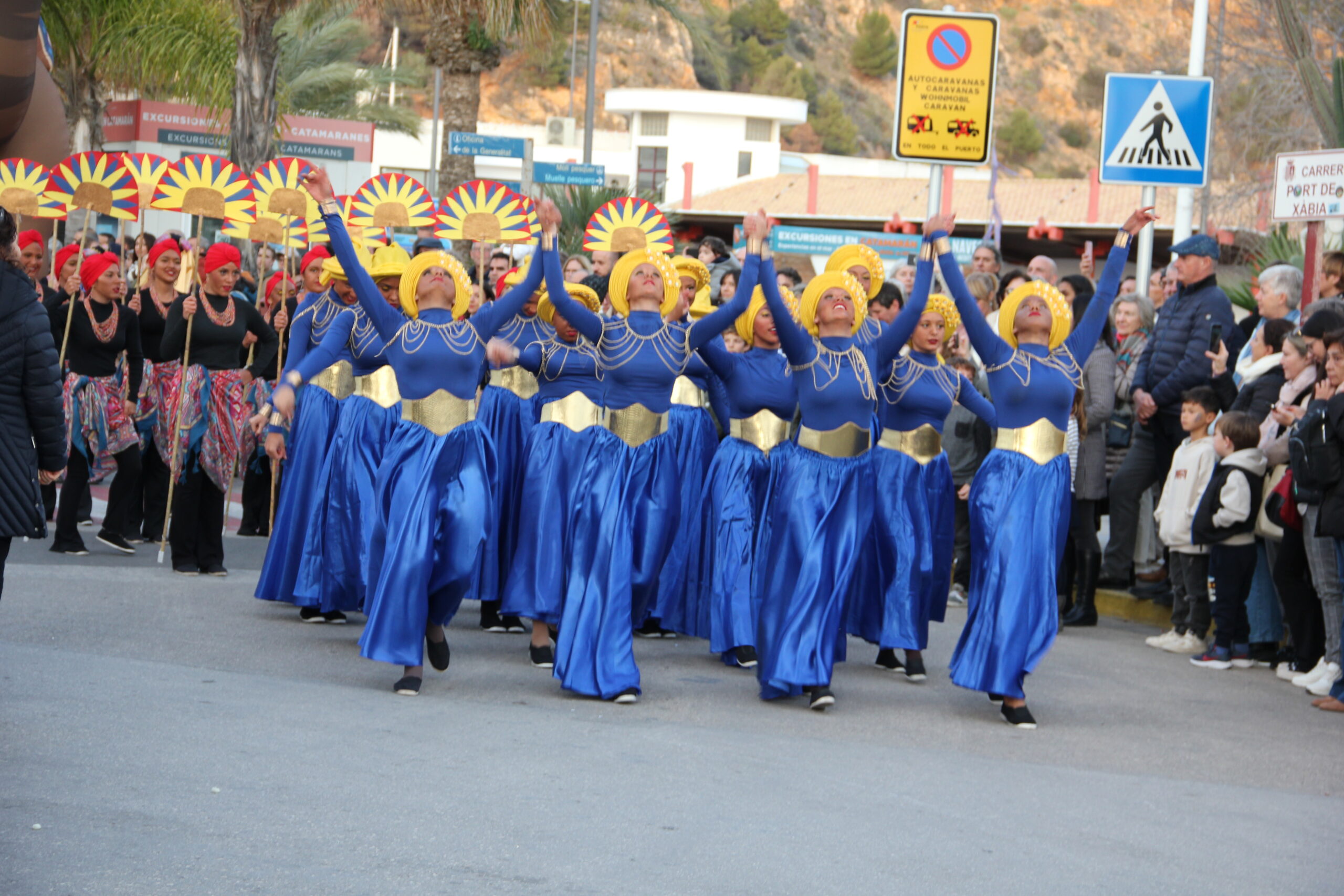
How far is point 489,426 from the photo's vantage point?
9344 mm

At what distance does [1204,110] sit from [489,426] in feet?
17.7

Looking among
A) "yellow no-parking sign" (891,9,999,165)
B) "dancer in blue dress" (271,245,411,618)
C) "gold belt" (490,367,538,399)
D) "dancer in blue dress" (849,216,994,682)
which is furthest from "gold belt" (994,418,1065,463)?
"dancer in blue dress" (271,245,411,618)

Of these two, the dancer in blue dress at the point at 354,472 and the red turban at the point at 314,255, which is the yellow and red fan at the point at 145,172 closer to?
the red turban at the point at 314,255

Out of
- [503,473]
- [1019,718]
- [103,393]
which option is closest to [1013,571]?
[1019,718]

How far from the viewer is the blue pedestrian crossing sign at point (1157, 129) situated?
35.9 ft

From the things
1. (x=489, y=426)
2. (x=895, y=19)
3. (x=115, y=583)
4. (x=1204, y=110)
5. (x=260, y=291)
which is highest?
(x=895, y=19)

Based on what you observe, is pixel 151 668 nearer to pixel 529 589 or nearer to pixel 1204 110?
pixel 529 589

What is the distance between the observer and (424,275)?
748 centimetres

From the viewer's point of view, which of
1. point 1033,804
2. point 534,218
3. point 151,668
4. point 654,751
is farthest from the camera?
point 534,218

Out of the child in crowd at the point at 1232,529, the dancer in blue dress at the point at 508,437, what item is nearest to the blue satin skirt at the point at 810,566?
the dancer in blue dress at the point at 508,437

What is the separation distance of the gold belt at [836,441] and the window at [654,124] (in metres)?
62.8

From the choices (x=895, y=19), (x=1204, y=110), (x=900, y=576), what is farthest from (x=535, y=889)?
(x=895, y=19)

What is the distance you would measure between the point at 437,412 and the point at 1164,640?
495 cm

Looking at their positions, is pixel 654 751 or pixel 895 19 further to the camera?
pixel 895 19
